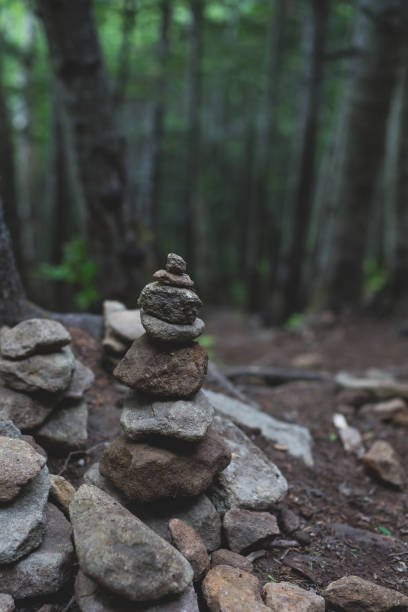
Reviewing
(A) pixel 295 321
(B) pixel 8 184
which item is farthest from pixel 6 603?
(A) pixel 295 321

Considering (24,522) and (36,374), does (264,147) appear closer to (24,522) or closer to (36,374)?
(36,374)

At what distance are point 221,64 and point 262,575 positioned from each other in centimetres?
1429

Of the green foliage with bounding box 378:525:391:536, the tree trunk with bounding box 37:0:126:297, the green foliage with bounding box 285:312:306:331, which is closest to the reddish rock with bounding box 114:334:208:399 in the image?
the green foliage with bounding box 378:525:391:536

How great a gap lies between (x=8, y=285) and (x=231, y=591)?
238 cm

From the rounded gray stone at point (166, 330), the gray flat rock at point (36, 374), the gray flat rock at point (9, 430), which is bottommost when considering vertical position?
the gray flat rock at point (9, 430)

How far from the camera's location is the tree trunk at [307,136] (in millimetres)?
8906

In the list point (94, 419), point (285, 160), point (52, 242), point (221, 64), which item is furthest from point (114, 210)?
point (285, 160)

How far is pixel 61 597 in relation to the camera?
6.63ft

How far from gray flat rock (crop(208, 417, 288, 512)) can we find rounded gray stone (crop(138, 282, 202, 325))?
0.93 m

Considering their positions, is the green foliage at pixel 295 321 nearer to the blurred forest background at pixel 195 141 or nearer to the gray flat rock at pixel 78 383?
the blurred forest background at pixel 195 141

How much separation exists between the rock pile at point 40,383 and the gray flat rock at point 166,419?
0.51 m

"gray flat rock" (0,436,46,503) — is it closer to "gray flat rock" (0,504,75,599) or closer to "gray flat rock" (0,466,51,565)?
"gray flat rock" (0,466,51,565)

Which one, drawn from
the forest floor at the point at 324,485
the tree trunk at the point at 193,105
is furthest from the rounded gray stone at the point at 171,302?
the tree trunk at the point at 193,105

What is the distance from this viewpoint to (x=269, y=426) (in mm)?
3846
